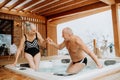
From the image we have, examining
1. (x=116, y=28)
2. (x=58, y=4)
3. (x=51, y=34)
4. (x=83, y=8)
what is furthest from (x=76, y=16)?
(x=116, y=28)

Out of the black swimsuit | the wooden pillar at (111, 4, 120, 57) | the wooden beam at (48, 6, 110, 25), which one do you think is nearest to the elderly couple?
the black swimsuit

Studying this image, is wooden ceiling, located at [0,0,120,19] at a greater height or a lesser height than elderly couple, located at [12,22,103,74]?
greater

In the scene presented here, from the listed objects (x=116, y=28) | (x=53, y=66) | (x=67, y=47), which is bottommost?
(x=53, y=66)

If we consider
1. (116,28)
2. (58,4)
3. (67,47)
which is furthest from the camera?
(58,4)

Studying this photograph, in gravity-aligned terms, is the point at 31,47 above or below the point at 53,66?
above

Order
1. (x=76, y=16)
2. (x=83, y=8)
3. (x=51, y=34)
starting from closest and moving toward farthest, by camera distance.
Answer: (x=83, y=8), (x=76, y=16), (x=51, y=34)

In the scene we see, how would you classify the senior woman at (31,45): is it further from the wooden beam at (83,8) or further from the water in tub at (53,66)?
the wooden beam at (83,8)

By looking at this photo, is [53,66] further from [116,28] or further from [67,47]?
[116,28]

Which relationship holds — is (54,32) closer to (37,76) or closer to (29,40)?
(29,40)

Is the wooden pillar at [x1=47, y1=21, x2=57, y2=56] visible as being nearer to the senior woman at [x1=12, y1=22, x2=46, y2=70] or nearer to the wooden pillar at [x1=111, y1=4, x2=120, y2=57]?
the wooden pillar at [x1=111, y1=4, x2=120, y2=57]

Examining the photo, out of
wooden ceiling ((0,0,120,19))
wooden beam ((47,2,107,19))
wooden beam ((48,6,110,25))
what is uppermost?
wooden ceiling ((0,0,120,19))

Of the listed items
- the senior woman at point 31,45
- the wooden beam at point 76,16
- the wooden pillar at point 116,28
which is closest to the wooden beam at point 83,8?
the wooden beam at point 76,16

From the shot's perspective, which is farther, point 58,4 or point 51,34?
point 51,34

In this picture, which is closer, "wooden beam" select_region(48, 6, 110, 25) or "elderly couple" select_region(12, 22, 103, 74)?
"elderly couple" select_region(12, 22, 103, 74)
